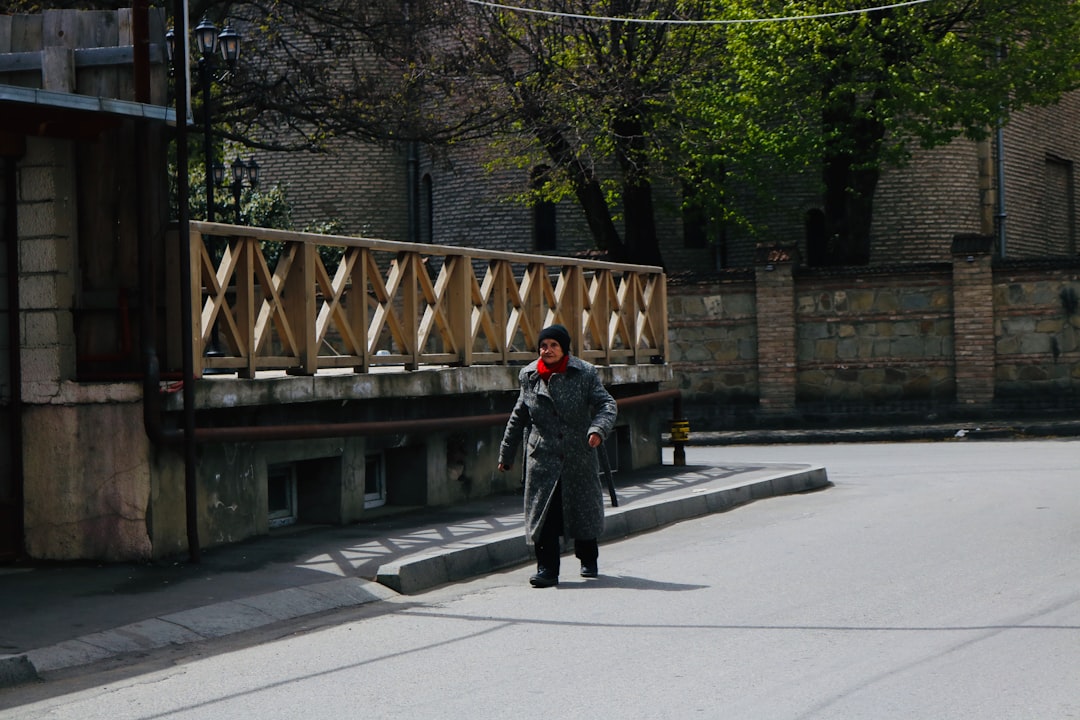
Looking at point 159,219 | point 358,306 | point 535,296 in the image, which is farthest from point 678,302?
point 159,219

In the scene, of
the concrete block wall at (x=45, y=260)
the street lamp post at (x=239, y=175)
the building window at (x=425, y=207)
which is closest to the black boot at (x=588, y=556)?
the concrete block wall at (x=45, y=260)

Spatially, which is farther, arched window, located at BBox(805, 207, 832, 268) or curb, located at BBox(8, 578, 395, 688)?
arched window, located at BBox(805, 207, 832, 268)

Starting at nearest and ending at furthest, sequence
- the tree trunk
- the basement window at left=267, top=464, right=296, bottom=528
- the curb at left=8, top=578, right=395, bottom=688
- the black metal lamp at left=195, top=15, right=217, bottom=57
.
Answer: the curb at left=8, top=578, right=395, bottom=688 < the basement window at left=267, top=464, right=296, bottom=528 < the black metal lamp at left=195, top=15, right=217, bottom=57 < the tree trunk

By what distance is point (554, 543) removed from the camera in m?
9.64

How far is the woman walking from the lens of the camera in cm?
975

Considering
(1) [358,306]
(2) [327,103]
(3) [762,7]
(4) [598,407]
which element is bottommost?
(4) [598,407]

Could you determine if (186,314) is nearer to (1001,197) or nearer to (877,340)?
(877,340)

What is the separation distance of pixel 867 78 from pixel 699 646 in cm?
2503

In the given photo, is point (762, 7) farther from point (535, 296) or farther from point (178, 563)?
point (178, 563)

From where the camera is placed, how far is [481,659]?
713cm

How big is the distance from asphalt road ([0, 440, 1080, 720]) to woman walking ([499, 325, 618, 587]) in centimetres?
36

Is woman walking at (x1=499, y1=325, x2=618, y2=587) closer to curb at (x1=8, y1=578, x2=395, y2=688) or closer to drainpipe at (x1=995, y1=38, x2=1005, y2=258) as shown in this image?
curb at (x1=8, y1=578, x2=395, y2=688)

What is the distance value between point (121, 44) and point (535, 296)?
220 inches

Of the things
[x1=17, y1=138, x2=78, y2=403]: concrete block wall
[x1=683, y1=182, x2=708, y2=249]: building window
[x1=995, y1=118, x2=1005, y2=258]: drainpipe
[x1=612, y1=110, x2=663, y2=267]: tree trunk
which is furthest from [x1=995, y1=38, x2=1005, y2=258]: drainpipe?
[x1=17, y1=138, x2=78, y2=403]: concrete block wall
